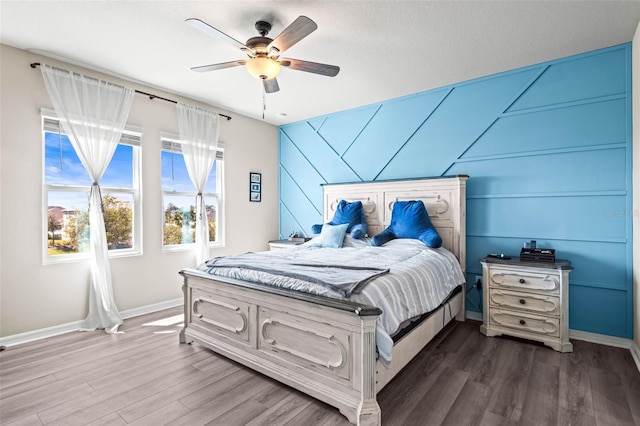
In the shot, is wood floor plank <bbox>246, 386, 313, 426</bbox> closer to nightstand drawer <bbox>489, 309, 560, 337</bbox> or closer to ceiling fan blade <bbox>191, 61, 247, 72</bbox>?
nightstand drawer <bbox>489, 309, 560, 337</bbox>

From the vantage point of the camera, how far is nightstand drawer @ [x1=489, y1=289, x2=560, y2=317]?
2797 mm

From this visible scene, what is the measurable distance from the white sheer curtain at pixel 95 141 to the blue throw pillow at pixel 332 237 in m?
2.26

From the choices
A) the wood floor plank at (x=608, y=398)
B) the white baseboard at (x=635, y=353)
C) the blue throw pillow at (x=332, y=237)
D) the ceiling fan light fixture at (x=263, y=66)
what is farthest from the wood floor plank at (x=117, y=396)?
the white baseboard at (x=635, y=353)

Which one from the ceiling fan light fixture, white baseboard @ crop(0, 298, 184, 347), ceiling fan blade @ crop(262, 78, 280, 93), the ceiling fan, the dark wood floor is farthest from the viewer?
white baseboard @ crop(0, 298, 184, 347)

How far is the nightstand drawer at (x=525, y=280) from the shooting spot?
110 inches

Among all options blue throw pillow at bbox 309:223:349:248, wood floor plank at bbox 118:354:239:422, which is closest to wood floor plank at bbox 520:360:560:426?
wood floor plank at bbox 118:354:239:422

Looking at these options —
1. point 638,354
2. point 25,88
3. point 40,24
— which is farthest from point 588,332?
point 25,88

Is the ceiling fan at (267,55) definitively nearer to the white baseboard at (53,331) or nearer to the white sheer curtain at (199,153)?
the white sheer curtain at (199,153)

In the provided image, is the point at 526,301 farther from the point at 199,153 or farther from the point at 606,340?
the point at 199,153

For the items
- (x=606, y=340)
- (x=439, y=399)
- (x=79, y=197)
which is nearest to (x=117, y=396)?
(x=439, y=399)

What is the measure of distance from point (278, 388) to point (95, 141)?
307 cm

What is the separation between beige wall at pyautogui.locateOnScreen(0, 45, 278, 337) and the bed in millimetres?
1275

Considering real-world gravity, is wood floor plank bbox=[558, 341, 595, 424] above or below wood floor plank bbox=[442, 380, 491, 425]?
below

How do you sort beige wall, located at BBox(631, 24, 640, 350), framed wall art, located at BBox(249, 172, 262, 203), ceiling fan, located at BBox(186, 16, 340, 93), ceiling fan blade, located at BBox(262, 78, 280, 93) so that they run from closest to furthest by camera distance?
ceiling fan, located at BBox(186, 16, 340, 93)
beige wall, located at BBox(631, 24, 640, 350)
ceiling fan blade, located at BBox(262, 78, 280, 93)
framed wall art, located at BBox(249, 172, 262, 203)
